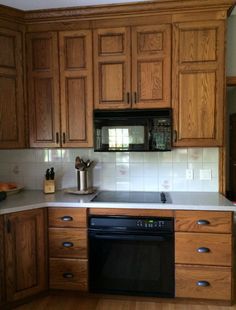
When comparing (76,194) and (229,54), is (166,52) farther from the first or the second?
(76,194)

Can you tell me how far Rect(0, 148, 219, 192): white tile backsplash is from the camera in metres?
2.56

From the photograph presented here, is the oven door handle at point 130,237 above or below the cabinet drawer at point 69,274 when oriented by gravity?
above

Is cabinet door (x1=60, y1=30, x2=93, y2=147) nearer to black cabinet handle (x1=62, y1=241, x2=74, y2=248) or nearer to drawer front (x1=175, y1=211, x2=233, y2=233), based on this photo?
black cabinet handle (x1=62, y1=241, x2=74, y2=248)

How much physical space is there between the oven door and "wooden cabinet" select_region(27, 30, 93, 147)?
35.2 inches

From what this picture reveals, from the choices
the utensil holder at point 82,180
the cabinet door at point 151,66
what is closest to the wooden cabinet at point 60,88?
the utensil holder at point 82,180

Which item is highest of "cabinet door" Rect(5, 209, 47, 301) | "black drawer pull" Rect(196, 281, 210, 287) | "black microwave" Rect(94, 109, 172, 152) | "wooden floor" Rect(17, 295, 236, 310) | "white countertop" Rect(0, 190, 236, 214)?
"black microwave" Rect(94, 109, 172, 152)

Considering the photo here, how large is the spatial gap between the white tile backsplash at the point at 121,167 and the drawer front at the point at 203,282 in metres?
0.76

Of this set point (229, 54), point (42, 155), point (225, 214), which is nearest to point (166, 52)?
point (229, 54)

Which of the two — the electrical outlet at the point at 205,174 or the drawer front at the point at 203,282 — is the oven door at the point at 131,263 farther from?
the electrical outlet at the point at 205,174

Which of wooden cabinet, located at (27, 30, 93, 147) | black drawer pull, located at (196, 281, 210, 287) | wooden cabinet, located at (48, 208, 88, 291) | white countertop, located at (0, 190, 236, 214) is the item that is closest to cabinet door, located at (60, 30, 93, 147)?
wooden cabinet, located at (27, 30, 93, 147)

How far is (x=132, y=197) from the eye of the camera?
93.3 inches

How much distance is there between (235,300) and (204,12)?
7.96ft

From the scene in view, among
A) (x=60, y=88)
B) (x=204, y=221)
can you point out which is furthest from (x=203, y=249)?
(x=60, y=88)

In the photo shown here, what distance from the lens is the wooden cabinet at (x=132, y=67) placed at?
7.38ft
